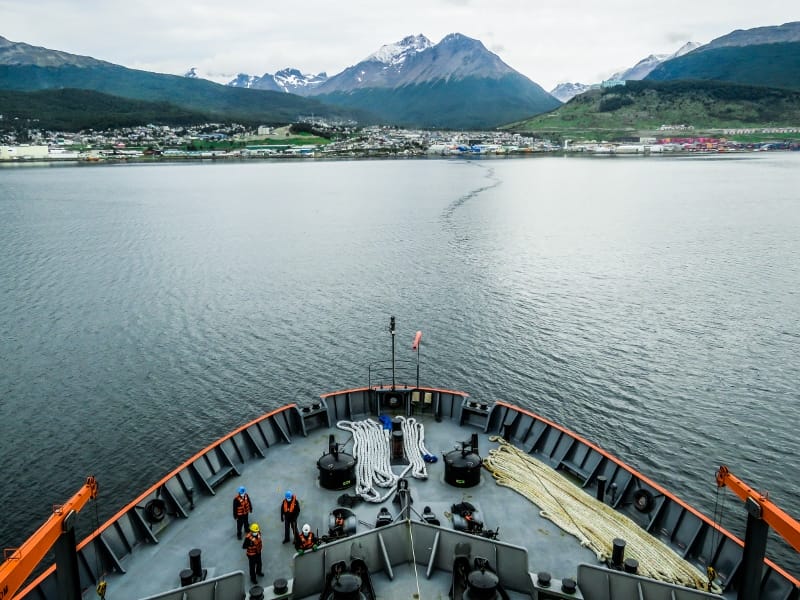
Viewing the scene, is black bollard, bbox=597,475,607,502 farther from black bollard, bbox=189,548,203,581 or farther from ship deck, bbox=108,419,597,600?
black bollard, bbox=189,548,203,581

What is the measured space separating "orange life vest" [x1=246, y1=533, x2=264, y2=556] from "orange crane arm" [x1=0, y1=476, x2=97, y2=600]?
3698 mm

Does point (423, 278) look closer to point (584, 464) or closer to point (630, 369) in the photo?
point (630, 369)

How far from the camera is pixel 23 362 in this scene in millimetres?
37438

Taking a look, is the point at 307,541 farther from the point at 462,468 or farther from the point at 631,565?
the point at 631,565

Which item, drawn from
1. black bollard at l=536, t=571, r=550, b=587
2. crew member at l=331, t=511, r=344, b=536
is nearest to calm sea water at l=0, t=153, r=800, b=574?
crew member at l=331, t=511, r=344, b=536

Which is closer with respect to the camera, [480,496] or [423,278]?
[480,496]

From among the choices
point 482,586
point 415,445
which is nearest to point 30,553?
point 482,586

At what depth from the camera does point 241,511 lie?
46.3 ft

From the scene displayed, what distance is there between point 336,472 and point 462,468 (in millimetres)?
3685

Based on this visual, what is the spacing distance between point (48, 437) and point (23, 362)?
1158 cm

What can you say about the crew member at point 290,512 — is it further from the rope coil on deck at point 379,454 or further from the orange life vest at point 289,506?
the rope coil on deck at point 379,454

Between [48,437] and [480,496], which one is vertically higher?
[480,496]

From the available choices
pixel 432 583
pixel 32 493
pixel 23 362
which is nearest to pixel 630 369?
pixel 432 583

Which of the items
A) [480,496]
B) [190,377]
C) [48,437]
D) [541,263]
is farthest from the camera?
[541,263]
